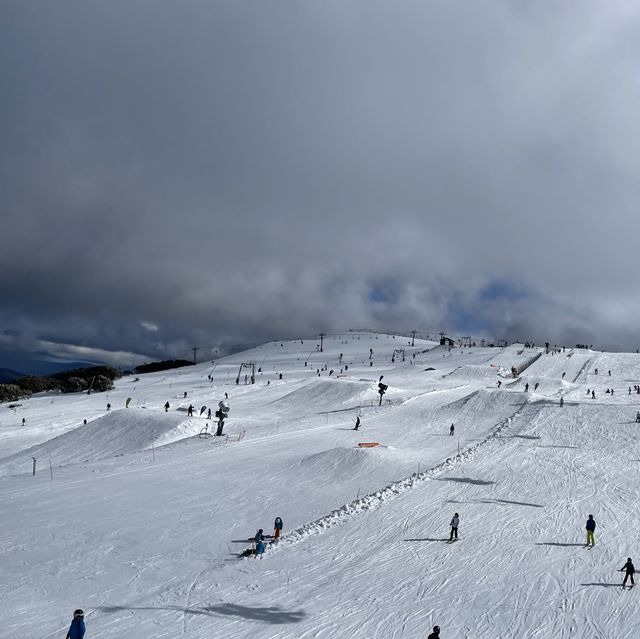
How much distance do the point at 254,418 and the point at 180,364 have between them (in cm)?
8548

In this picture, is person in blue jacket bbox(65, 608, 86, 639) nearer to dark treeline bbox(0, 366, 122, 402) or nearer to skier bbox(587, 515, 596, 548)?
skier bbox(587, 515, 596, 548)

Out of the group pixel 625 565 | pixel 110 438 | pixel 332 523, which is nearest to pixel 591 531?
pixel 625 565

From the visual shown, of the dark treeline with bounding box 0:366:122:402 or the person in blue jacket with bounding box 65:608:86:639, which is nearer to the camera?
the person in blue jacket with bounding box 65:608:86:639

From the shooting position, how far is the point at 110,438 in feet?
138

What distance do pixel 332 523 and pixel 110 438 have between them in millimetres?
29352

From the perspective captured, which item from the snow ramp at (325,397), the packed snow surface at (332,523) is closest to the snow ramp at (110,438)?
the packed snow surface at (332,523)

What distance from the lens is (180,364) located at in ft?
420

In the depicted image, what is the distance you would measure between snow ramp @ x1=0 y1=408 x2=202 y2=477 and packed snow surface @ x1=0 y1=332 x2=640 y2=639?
19 cm

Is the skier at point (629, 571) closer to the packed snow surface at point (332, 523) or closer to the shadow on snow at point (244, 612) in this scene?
the packed snow surface at point (332, 523)

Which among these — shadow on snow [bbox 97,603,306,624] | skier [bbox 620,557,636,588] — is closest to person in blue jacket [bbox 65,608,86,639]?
shadow on snow [bbox 97,603,306,624]

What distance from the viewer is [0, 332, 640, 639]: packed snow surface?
1305cm

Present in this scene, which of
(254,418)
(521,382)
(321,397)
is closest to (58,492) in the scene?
(254,418)

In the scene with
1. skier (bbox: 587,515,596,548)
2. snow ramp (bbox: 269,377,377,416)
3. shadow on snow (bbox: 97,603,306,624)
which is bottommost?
shadow on snow (bbox: 97,603,306,624)

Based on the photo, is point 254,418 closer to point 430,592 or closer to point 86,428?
point 86,428
